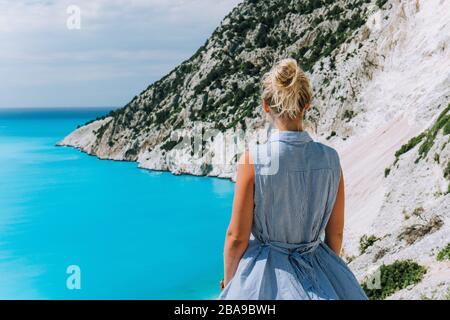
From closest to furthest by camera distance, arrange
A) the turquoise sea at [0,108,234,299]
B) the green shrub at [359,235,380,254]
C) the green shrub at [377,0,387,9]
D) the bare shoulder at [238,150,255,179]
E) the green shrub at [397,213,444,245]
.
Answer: the bare shoulder at [238,150,255,179], the green shrub at [397,213,444,245], the green shrub at [359,235,380,254], the turquoise sea at [0,108,234,299], the green shrub at [377,0,387,9]

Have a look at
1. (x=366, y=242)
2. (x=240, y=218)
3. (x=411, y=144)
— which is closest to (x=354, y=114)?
(x=411, y=144)

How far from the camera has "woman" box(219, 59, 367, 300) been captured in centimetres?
333

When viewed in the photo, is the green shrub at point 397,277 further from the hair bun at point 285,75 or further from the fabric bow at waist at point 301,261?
the hair bun at point 285,75

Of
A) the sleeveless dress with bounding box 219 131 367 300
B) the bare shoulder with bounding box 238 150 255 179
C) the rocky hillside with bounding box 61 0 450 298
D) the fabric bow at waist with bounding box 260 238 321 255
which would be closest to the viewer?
the bare shoulder with bounding box 238 150 255 179

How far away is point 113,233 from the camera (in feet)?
101

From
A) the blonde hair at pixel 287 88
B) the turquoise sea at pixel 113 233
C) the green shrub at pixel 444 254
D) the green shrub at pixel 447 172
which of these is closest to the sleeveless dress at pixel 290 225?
the blonde hair at pixel 287 88

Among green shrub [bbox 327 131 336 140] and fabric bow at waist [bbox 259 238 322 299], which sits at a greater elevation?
fabric bow at waist [bbox 259 238 322 299]

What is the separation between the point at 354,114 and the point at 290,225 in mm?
35481

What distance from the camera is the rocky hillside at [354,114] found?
1524cm

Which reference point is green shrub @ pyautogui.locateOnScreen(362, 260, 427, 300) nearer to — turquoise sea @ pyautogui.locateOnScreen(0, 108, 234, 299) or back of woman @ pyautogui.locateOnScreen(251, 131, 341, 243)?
back of woman @ pyautogui.locateOnScreen(251, 131, 341, 243)

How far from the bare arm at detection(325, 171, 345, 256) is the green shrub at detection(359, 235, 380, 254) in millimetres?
15200

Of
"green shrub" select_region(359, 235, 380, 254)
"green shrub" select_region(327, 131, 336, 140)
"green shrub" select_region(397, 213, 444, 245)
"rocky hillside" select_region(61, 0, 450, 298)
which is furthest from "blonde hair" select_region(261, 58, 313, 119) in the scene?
"green shrub" select_region(327, 131, 336, 140)

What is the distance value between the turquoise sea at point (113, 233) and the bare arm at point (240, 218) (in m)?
15.8
